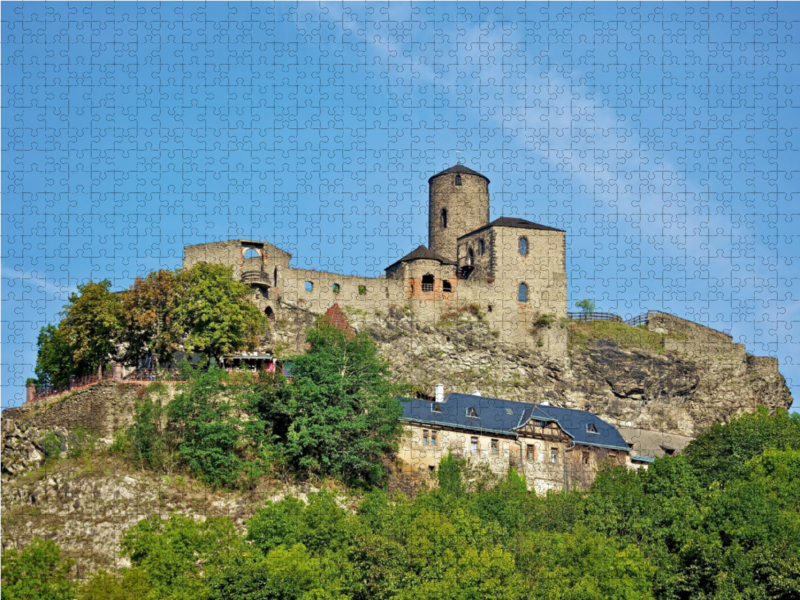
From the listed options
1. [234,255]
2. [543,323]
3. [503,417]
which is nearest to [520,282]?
Result: [543,323]

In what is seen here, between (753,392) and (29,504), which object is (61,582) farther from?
(753,392)

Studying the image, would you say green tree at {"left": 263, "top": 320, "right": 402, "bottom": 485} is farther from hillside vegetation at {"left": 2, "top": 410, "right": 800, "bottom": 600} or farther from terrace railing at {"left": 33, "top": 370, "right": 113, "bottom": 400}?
terrace railing at {"left": 33, "top": 370, "right": 113, "bottom": 400}

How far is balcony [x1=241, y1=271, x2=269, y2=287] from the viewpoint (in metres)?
75.9

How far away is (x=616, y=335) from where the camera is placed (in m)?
85.9

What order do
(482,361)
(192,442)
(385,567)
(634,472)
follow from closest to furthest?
(385,567) < (192,442) < (634,472) < (482,361)

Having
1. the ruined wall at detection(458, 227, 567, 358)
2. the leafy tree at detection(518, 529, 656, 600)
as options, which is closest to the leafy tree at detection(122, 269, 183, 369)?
the leafy tree at detection(518, 529, 656, 600)

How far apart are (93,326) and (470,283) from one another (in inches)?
1157

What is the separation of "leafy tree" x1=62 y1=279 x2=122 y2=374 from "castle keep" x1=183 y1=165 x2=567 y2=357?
14541mm

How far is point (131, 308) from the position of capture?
62.0 meters

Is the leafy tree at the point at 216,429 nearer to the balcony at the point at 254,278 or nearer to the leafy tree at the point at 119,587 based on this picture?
the leafy tree at the point at 119,587

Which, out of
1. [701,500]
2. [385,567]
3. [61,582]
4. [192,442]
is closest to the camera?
[61,582]

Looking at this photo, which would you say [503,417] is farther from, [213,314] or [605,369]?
[213,314]

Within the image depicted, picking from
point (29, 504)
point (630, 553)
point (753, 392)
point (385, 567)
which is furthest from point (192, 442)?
point (753, 392)

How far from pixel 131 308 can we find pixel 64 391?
528 centimetres
